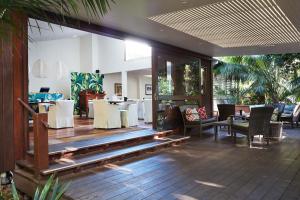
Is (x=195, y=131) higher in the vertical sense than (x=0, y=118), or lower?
lower

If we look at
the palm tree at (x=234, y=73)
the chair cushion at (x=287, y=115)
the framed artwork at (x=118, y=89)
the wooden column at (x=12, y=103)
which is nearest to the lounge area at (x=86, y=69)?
the framed artwork at (x=118, y=89)

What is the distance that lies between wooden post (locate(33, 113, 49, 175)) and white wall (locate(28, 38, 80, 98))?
30.8ft

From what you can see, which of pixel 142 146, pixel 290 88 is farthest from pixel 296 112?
pixel 142 146

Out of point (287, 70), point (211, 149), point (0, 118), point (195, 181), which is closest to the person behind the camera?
point (195, 181)

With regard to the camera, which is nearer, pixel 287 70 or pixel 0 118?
pixel 0 118

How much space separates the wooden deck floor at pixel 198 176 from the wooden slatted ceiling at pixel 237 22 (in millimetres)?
2584

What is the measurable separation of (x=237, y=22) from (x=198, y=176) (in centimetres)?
305

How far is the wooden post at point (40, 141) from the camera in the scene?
3.61 metres

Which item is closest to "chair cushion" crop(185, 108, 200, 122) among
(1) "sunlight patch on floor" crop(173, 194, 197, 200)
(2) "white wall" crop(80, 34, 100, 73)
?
(1) "sunlight patch on floor" crop(173, 194, 197, 200)

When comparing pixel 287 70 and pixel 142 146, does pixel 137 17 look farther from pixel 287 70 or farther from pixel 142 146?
pixel 287 70

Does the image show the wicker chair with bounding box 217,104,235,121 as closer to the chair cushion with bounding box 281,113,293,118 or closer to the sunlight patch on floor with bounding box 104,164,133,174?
the chair cushion with bounding box 281,113,293,118

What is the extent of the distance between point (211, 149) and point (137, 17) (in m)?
3.17

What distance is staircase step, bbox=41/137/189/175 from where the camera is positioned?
12.5 ft

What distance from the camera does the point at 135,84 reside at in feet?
52.9
